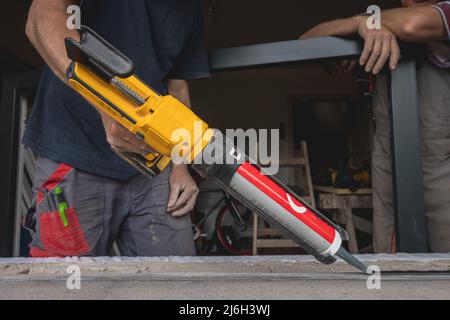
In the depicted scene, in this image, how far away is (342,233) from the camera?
45 cm

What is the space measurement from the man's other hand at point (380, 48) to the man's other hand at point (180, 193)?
503mm

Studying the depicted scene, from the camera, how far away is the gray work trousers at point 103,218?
730 millimetres

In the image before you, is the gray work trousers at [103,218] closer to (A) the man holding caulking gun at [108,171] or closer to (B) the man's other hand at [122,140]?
(A) the man holding caulking gun at [108,171]

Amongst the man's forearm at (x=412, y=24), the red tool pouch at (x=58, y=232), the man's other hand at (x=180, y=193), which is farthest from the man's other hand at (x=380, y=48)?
the red tool pouch at (x=58, y=232)

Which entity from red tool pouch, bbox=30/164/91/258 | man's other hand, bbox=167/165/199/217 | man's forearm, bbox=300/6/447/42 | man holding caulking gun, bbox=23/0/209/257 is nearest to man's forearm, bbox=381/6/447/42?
man's forearm, bbox=300/6/447/42

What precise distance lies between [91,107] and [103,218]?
0.83 ft

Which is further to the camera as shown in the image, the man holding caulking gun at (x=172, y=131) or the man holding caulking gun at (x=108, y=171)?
the man holding caulking gun at (x=108, y=171)

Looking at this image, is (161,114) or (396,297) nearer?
(396,297)

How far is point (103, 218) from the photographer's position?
30.7 inches

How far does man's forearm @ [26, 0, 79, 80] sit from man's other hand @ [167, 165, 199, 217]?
0.38 metres
